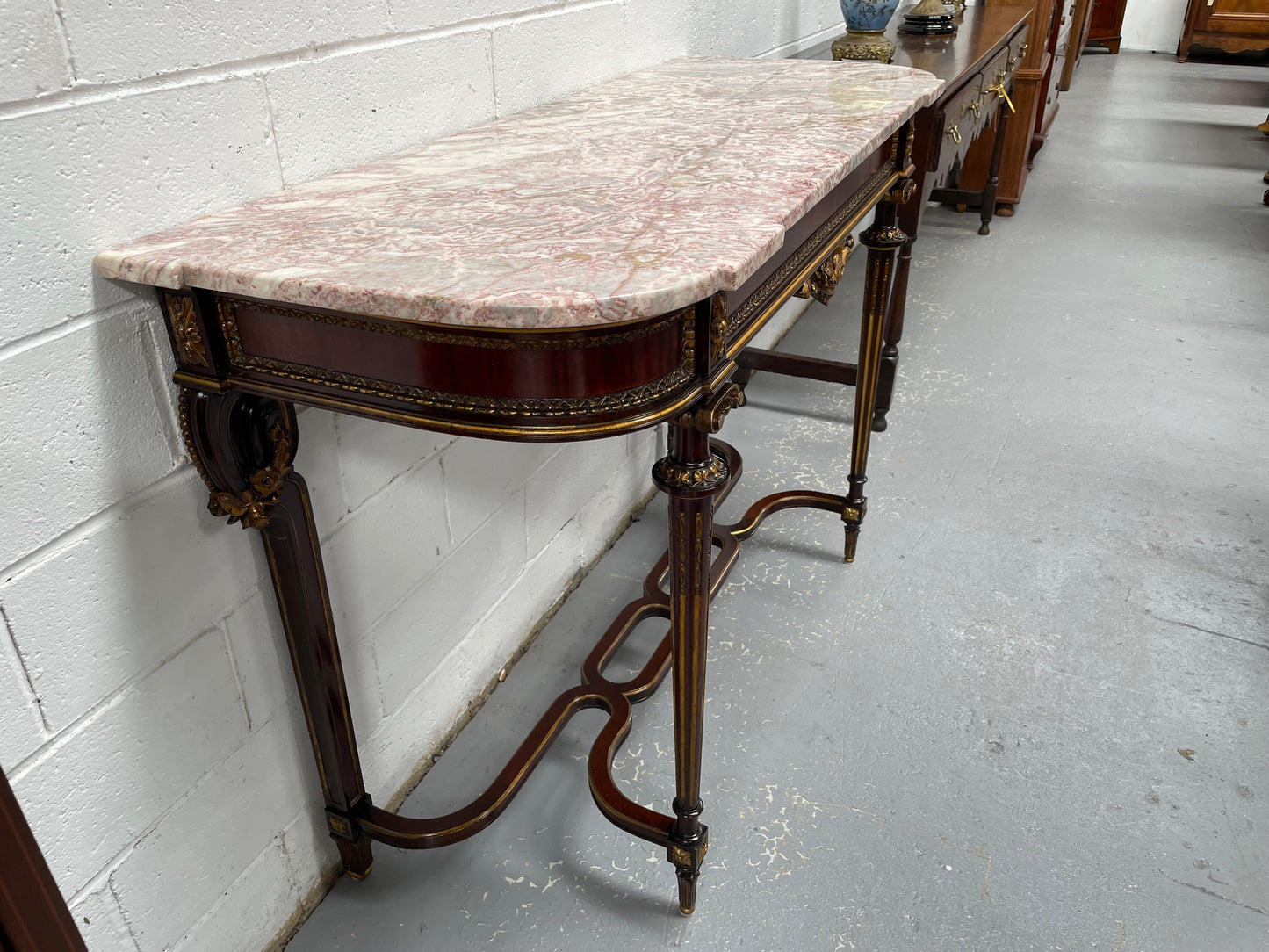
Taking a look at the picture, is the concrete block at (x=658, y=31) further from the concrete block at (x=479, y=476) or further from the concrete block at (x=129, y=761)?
the concrete block at (x=129, y=761)

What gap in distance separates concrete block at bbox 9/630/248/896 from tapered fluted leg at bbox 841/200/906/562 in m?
1.38

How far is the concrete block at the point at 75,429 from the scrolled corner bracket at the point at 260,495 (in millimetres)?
74

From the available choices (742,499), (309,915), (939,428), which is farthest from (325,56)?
(939,428)

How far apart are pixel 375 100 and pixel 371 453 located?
1.55 feet

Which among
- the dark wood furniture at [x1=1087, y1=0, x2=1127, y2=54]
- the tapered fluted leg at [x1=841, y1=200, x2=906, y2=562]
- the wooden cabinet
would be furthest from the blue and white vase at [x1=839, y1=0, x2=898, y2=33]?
the dark wood furniture at [x1=1087, y1=0, x2=1127, y2=54]

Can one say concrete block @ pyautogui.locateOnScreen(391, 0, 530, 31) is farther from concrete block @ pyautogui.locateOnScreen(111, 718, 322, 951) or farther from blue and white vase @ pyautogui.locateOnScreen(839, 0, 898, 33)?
blue and white vase @ pyautogui.locateOnScreen(839, 0, 898, 33)

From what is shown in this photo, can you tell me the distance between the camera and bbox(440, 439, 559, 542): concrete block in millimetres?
1528

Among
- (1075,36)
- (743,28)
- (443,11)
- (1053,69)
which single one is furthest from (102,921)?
(1075,36)

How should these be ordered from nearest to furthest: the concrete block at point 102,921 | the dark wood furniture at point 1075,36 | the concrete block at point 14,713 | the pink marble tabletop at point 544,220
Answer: the pink marble tabletop at point 544,220
the concrete block at point 14,713
the concrete block at point 102,921
the dark wood furniture at point 1075,36

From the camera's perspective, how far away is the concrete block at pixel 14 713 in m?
0.87

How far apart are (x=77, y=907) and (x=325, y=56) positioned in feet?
3.29

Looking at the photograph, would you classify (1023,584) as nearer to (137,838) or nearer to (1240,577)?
(1240,577)

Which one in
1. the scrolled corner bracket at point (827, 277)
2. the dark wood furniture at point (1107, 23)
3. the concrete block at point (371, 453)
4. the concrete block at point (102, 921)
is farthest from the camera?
the dark wood furniture at point (1107, 23)

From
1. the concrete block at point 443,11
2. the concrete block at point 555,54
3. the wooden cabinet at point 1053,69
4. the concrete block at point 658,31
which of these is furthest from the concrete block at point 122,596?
the wooden cabinet at point 1053,69
